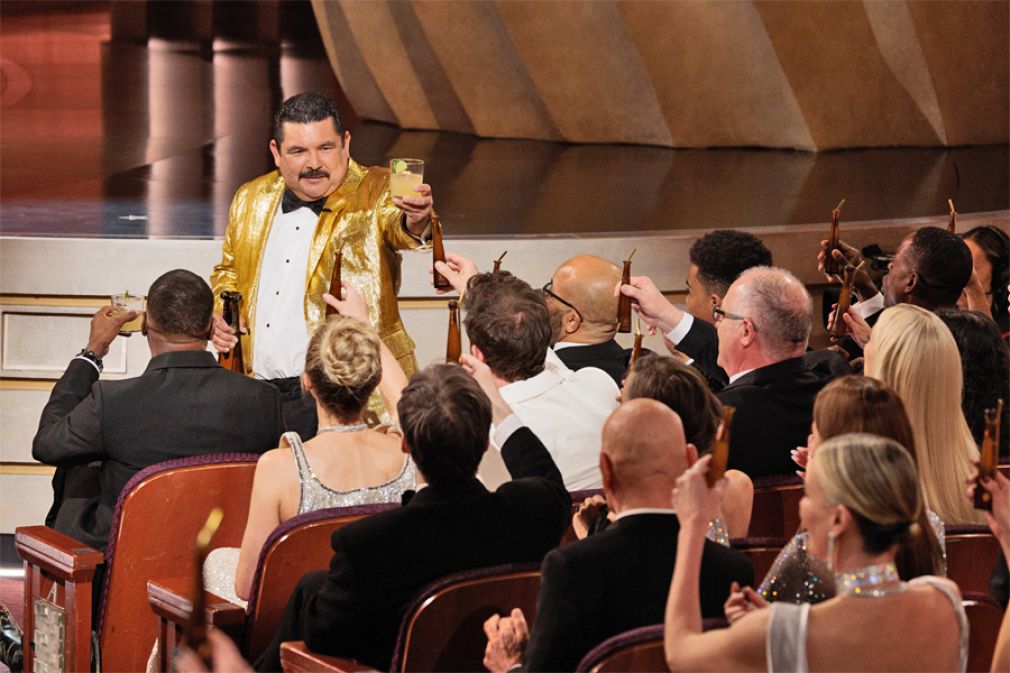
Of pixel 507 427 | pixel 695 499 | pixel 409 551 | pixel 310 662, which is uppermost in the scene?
pixel 507 427

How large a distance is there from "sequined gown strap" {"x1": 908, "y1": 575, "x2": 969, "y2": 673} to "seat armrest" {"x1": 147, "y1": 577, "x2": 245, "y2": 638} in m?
1.42

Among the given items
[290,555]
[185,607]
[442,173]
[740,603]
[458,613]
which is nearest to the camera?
A: [740,603]

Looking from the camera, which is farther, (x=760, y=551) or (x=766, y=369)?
(x=766, y=369)

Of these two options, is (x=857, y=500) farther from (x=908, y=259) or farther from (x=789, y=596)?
(x=908, y=259)

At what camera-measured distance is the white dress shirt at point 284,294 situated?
14.5 ft

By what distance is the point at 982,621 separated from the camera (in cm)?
237

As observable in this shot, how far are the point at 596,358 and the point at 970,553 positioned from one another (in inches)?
56.3

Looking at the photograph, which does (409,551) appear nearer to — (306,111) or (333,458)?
(333,458)

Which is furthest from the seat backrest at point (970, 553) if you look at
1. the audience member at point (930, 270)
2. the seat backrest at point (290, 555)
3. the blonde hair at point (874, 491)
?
the audience member at point (930, 270)

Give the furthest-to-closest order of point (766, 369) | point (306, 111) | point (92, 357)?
1. point (306, 111)
2. point (92, 357)
3. point (766, 369)

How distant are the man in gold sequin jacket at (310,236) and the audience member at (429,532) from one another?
1652 mm

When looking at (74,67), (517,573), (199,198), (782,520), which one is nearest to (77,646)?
(517,573)

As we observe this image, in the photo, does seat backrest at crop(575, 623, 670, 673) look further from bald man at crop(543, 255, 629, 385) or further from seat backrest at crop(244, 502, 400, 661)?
bald man at crop(543, 255, 629, 385)

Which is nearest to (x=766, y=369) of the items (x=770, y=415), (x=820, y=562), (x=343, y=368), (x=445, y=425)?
(x=770, y=415)
